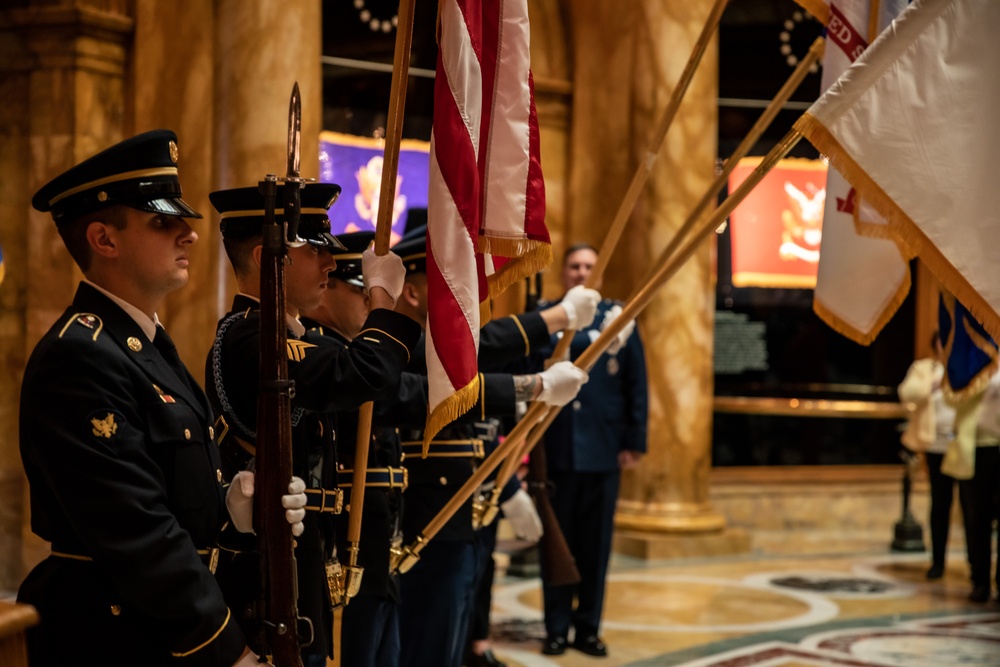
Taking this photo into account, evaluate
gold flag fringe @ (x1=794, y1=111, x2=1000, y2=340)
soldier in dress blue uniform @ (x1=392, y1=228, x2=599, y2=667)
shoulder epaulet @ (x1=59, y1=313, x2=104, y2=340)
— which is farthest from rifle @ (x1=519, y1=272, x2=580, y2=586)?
shoulder epaulet @ (x1=59, y1=313, x2=104, y2=340)

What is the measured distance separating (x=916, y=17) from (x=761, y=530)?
287 inches

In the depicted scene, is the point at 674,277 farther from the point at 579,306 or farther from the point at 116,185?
the point at 116,185

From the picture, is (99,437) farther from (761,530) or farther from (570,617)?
(761,530)

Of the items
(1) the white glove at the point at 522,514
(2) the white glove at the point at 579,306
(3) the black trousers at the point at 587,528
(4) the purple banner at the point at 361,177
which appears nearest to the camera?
(2) the white glove at the point at 579,306

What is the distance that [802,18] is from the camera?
1011 cm

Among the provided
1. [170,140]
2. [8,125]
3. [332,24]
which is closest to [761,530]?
[332,24]

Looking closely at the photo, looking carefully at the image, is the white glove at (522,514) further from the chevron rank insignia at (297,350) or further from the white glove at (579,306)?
the chevron rank insignia at (297,350)

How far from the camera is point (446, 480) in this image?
412 cm

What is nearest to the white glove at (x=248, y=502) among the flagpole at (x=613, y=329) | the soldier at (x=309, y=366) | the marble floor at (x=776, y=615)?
the soldier at (x=309, y=366)

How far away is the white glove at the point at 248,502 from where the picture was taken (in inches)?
97.0

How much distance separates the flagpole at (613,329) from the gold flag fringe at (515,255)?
0.36 meters

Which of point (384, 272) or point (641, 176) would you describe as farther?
point (641, 176)

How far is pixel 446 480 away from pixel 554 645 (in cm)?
203

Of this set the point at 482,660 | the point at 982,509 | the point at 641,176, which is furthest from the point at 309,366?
the point at 982,509
